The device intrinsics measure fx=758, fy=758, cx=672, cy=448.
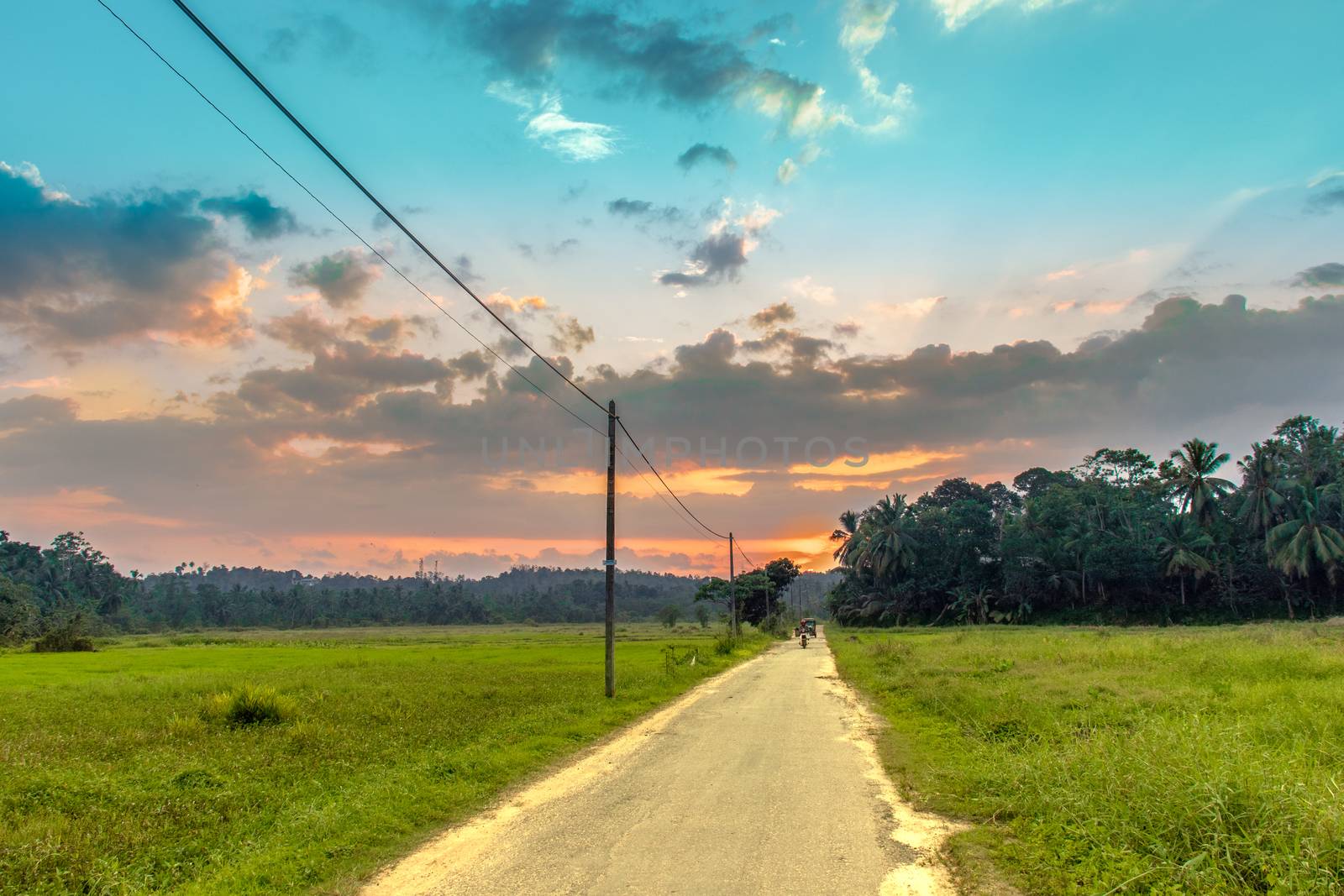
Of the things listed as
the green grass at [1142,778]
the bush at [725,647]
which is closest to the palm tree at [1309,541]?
the bush at [725,647]

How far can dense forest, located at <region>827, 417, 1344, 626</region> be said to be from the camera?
67812 millimetres

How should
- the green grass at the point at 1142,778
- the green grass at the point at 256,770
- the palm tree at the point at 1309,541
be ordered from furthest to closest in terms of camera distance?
the palm tree at the point at 1309,541 → the green grass at the point at 256,770 → the green grass at the point at 1142,778

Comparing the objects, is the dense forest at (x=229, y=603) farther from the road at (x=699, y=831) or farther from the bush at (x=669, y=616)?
the road at (x=699, y=831)

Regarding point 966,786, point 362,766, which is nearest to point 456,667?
point 362,766

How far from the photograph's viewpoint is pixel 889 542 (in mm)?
89312

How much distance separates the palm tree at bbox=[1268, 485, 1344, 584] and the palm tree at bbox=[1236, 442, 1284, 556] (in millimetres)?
1905

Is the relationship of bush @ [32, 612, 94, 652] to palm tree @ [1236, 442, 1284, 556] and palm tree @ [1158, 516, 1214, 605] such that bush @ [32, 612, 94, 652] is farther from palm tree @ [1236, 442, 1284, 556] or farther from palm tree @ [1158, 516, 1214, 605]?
palm tree @ [1236, 442, 1284, 556]

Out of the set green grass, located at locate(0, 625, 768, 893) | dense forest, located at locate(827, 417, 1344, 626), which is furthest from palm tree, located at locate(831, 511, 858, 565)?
green grass, located at locate(0, 625, 768, 893)

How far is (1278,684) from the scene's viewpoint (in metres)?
15.9

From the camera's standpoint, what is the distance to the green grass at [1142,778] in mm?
5789

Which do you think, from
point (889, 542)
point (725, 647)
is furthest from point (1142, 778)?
point (889, 542)

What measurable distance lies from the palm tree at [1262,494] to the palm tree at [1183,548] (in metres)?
3.95

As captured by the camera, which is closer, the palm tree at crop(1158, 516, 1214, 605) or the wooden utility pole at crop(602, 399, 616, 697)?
the wooden utility pole at crop(602, 399, 616, 697)

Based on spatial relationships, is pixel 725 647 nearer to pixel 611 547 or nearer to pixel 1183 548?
pixel 611 547
